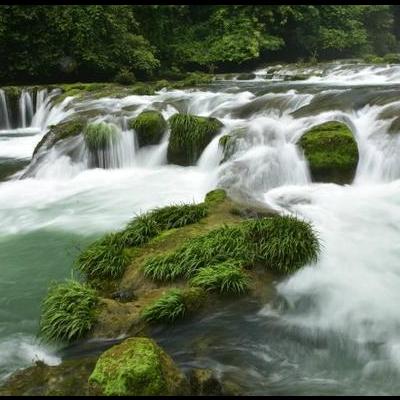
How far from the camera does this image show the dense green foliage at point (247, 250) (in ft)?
22.7

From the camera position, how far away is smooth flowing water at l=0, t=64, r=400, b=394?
533cm

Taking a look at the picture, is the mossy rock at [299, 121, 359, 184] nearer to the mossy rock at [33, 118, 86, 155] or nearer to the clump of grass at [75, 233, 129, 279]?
the clump of grass at [75, 233, 129, 279]

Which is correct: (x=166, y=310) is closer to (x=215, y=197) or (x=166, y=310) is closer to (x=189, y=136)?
(x=215, y=197)

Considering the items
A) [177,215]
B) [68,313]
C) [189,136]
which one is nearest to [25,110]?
[189,136]

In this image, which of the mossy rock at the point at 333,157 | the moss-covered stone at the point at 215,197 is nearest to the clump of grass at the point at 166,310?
the moss-covered stone at the point at 215,197

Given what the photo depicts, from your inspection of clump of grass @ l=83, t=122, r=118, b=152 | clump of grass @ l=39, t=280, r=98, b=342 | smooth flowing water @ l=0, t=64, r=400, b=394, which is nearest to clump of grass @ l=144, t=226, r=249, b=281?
smooth flowing water @ l=0, t=64, r=400, b=394

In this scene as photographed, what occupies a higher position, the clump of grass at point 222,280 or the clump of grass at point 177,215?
the clump of grass at point 177,215

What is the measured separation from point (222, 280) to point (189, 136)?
23.3 ft

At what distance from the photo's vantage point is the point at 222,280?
654 cm

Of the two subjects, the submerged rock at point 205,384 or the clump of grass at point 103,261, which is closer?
the submerged rock at point 205,384

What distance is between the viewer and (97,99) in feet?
60.0

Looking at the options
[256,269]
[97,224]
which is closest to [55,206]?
[97,224]

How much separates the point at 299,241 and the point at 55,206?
6057 millimetres

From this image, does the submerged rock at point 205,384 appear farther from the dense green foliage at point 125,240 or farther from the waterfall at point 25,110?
the waterfall at point 25,110
